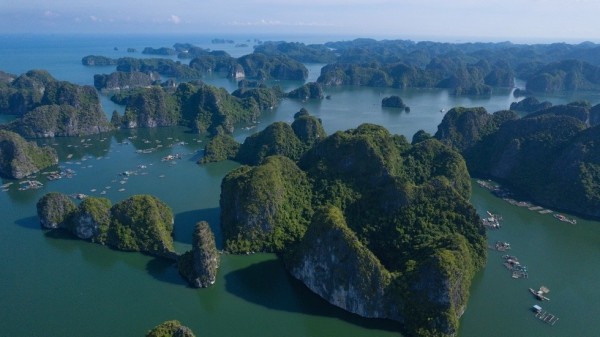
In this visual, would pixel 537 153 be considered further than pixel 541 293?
Yes

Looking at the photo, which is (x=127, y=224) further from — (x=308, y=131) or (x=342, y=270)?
(x=308, y=131)

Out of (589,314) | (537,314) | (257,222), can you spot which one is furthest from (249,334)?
(589,314)

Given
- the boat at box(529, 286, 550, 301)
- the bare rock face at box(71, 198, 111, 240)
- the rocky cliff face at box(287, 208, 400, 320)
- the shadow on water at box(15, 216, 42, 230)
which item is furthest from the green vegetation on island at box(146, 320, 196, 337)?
the boat at box(529, 286, 550, 301)

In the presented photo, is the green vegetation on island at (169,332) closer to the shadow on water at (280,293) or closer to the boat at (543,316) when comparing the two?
the shadow on water at (280,293)

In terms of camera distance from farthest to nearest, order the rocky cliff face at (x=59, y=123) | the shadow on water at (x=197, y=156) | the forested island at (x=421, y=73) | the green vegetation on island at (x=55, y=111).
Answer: the forested island at (x=421, y=73), the green vegetation on island at (x=55, y=111), the rocky cliff face at (x=59, y=123), the shadow on water at (x=197, y=156)

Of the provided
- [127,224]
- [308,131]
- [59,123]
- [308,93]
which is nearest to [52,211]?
[127,224]

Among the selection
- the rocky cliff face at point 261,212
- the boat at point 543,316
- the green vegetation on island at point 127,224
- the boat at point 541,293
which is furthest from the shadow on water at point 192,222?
the boat at point 541,293

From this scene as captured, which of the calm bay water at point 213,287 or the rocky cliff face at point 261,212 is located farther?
the rocky cliff face at point 261,212
